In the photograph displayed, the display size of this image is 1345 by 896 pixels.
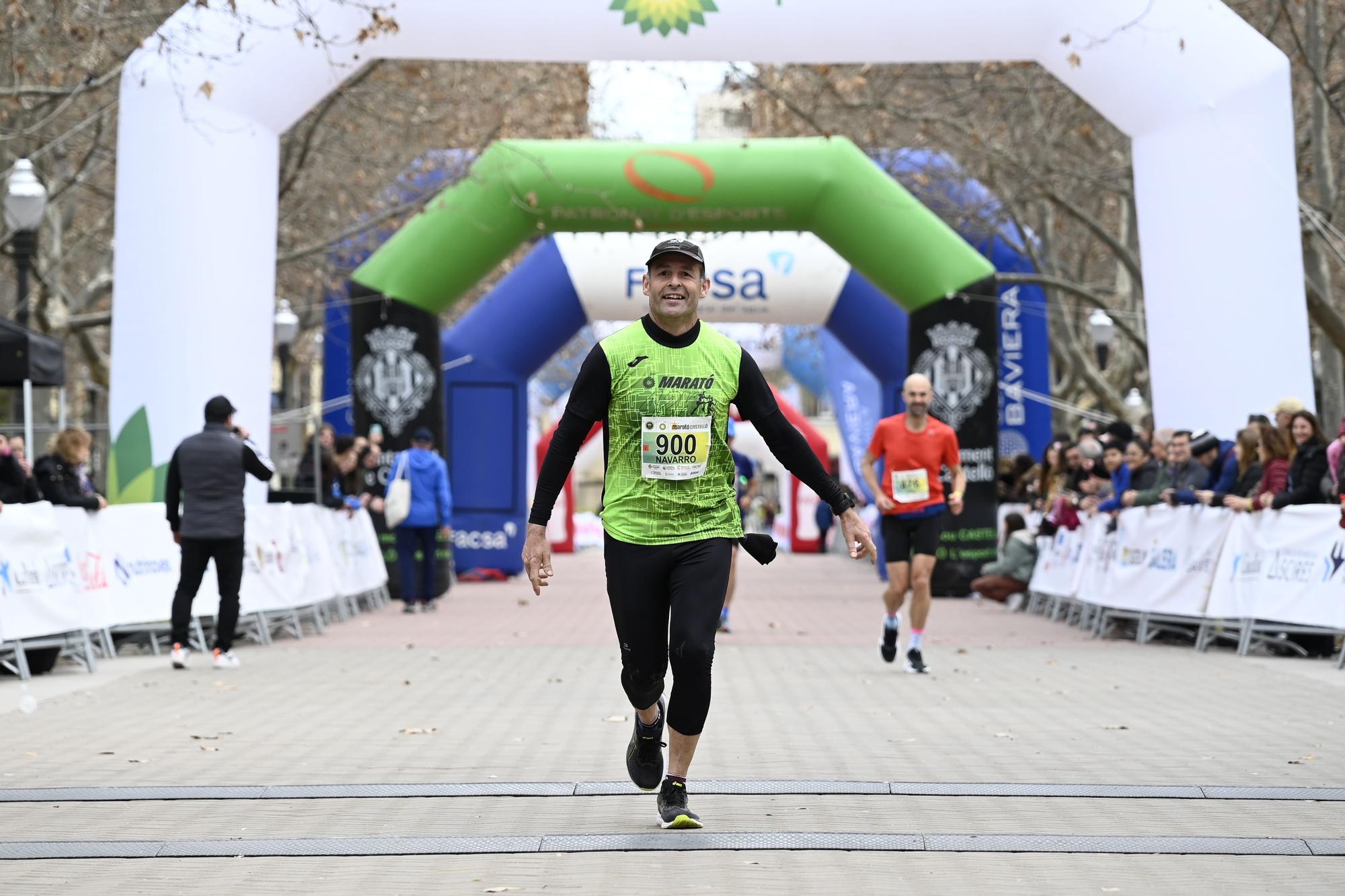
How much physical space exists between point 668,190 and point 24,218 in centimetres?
688

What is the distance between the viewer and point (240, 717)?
9.65 meters

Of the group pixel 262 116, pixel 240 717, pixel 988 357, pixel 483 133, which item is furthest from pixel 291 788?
pixel 483 133

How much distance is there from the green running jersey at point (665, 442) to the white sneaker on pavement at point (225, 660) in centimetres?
698

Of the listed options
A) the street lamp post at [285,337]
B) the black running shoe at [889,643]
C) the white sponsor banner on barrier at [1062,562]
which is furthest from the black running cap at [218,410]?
the street lamp post at [285,337]

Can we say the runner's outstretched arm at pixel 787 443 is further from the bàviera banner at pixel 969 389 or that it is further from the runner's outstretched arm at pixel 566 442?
the bàviera banner at pixel 969 389

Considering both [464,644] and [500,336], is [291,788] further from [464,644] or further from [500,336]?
[500,336]

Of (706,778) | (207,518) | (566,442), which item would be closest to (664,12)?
(207,518)

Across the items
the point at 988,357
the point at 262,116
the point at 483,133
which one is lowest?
the point at 988,357

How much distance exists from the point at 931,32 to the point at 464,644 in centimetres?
657

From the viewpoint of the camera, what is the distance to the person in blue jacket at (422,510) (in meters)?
18.9

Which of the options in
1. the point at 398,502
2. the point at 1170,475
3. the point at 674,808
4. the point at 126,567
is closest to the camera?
the point at 674,808

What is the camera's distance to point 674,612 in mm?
6176

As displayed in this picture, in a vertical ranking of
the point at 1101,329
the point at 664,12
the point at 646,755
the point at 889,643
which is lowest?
the point at 889,643

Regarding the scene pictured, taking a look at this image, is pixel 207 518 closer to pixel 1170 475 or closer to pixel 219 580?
pixel 219 580
